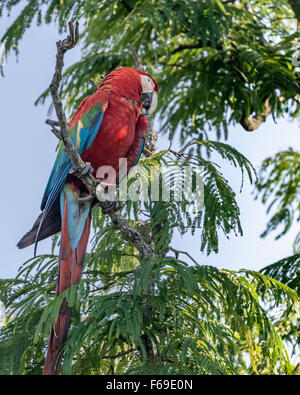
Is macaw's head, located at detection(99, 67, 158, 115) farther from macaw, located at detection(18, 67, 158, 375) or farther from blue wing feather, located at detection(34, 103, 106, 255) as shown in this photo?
blue wing feather, located at detection(34, 103, 106, 255)

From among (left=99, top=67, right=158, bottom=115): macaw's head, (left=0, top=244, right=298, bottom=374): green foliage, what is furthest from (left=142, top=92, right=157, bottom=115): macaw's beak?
(left=0, top=244, right=298, bottom=374): green foliage

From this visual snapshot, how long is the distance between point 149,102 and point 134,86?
159mm

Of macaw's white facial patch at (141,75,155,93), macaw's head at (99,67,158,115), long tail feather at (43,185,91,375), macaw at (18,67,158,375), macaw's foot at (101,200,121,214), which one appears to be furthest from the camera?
macaw's white facial patch at (141,75,155,93)

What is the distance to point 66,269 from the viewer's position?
5.22ft

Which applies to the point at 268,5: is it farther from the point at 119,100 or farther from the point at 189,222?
the point at 189,222

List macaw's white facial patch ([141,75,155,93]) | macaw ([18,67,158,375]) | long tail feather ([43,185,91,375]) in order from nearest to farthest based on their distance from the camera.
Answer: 1. long tail feather ([43,185,91,375])
2. macaw ([18,67,158,375])
3. macaw's white facial patch ([141,75,155,93])

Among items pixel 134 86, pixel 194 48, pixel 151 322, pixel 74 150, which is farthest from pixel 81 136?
pixel 194 48

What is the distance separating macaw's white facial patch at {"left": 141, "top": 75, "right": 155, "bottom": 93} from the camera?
209 cm

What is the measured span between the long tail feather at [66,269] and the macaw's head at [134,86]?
468 mm

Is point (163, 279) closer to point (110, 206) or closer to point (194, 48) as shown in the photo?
point (110, 206)

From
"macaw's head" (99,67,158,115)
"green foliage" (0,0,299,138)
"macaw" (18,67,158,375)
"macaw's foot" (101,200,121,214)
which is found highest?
"green foliage" (0,0,299,138)

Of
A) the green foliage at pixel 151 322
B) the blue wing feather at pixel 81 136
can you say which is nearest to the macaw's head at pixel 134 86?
the blue wing feather at pixel 81 136

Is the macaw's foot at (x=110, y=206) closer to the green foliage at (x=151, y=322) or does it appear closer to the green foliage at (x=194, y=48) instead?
the green foliage at (x=151, y=322)
